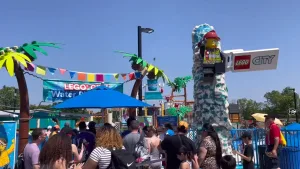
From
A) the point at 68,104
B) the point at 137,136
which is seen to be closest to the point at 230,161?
the point at 137,136

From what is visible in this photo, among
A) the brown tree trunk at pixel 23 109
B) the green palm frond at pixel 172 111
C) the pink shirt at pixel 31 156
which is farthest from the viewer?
the green palm frond at pixel 172 111

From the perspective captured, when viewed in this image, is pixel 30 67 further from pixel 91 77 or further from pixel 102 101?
pixel 102 101

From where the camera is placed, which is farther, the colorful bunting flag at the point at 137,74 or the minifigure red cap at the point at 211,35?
the colorful bunting flag at the point at 137,74

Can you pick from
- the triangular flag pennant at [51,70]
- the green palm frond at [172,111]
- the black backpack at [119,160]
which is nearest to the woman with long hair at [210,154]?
the black backpack at [119,160]

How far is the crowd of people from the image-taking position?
2.80 m

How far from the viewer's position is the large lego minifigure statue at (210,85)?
8.12 metres

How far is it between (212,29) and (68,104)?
4448 millimetres

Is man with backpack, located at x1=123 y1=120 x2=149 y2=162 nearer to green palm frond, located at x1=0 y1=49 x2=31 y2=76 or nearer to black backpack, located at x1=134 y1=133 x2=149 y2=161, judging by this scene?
black backpack, located at x1=134 y1=133 x2=149 y2=161

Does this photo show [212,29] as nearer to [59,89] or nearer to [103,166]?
[59,89]

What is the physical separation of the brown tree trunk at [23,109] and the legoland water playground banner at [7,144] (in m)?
1.00

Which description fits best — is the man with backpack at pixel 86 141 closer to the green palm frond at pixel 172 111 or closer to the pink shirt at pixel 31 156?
the pink shirt at pixel 31 156

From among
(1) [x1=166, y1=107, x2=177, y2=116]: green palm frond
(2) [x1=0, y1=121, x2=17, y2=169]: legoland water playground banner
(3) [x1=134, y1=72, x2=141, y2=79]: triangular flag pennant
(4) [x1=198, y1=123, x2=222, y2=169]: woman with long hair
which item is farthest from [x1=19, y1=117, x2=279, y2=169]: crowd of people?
(1) [x1=166, y1=107, x2=177, y2=116]: green palm frond

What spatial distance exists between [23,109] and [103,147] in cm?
554

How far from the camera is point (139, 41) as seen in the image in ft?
37.3
